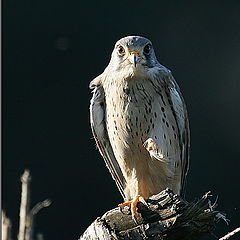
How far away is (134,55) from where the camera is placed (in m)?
4.57

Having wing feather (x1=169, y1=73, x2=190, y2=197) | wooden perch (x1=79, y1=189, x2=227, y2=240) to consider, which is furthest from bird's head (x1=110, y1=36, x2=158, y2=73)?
wooden perch (x1=79, y1=189, x2=227, y2=240)

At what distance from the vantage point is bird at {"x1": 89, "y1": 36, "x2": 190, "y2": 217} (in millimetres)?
4578

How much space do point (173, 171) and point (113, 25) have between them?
287 centimetres

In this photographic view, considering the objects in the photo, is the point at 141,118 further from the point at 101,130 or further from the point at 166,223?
the point at 166,223

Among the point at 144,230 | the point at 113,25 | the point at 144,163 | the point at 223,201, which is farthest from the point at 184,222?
the point at 113,25

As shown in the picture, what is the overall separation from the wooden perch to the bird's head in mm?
1114

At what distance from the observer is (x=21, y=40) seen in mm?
7445

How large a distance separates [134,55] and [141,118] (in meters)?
0.31

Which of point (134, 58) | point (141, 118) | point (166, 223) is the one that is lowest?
point (166, 223)

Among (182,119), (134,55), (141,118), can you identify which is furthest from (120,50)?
(182,119)

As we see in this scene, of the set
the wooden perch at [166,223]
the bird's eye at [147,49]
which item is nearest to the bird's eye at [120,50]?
the bird's eye at [147,49]

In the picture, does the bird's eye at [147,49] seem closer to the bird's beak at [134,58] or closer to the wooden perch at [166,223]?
the bird's beak at [134,58]

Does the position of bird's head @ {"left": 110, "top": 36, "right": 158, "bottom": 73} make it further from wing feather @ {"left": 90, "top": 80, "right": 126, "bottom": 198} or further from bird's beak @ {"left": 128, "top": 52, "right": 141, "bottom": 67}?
wing feather @ {"left": 90, "top": 80, "right": 126, "bottom": 198}

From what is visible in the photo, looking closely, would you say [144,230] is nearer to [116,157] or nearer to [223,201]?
[116,157]
